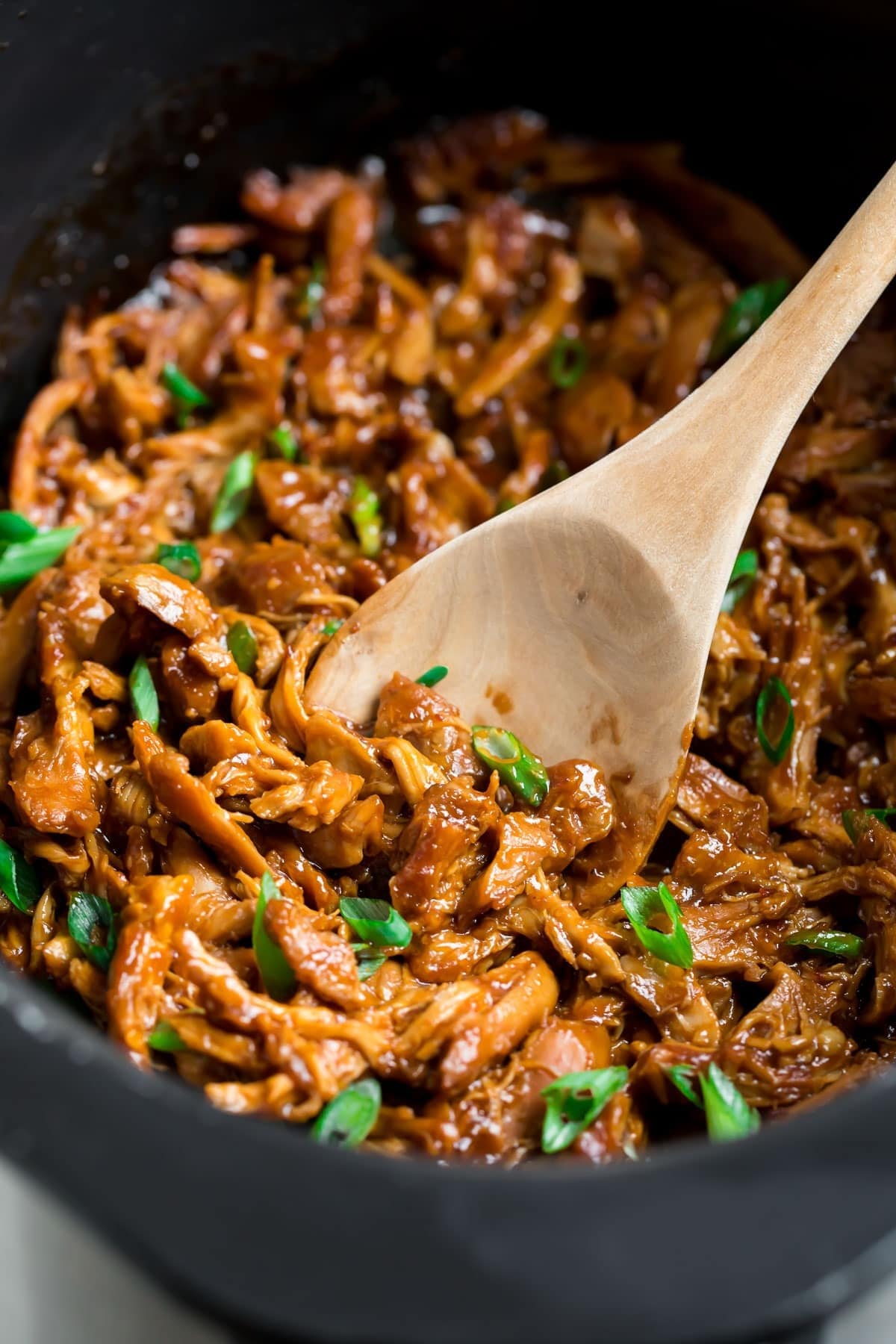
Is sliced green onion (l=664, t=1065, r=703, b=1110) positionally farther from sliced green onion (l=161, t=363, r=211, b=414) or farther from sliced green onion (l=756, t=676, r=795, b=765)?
sliced green onion (l=161, t=363, r=211, b=414)

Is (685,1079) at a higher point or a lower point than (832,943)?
higher

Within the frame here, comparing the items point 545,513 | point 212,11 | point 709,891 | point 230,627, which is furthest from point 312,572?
point 212,11

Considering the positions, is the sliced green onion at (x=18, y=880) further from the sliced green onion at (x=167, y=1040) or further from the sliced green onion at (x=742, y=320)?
the sliced green onion at (x=742, y=320)

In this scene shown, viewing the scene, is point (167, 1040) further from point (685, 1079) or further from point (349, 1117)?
point (685, 1079)

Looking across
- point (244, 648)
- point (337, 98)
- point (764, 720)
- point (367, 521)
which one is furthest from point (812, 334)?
point (337, 98)

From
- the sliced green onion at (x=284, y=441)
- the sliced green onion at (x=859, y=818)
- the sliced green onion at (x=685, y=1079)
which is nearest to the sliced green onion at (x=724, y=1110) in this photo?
the sliced green onion at (x=685, y=1079)
